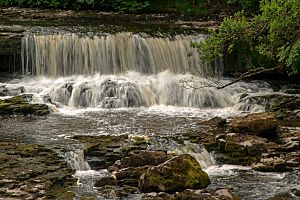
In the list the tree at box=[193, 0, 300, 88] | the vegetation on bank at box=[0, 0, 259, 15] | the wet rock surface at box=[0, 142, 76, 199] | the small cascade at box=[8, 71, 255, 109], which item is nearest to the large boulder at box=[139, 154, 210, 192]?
the wet rock surface at box=[0, 142, 76, 199]

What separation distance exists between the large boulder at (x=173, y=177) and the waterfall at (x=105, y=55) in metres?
11.2

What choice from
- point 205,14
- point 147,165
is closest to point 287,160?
point 147,165

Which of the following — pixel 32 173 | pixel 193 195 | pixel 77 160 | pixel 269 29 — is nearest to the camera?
pixel 193 195

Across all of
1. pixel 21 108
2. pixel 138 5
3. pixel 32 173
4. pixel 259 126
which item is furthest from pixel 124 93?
pixel 138 5

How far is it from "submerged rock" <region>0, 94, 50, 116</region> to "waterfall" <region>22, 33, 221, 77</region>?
3739 millimetres

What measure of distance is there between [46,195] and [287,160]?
21.5ft

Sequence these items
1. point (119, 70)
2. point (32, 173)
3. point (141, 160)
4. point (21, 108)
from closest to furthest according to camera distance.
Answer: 1. point (32, 173)
2. point (141, 160)
3. point (21, 108)
4. point (119, 70)

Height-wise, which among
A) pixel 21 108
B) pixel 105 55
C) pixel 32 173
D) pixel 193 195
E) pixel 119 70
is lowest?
pixel 193 195

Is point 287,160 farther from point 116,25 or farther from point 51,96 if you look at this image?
point 116,25

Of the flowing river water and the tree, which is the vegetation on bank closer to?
the flowing river water

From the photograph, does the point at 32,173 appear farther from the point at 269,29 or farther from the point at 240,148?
the point at 269,29

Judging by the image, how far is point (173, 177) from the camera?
13.2m

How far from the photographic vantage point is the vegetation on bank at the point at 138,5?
110ft

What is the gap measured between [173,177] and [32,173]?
3.34 metres
